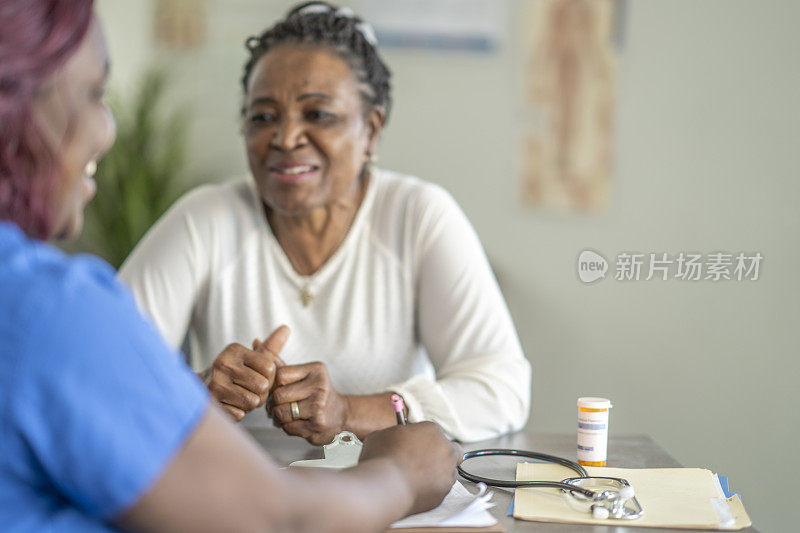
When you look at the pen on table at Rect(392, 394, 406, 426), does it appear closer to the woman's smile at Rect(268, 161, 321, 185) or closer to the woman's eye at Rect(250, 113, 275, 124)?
the woman's smile at Rect(268, 161, 321, 185)

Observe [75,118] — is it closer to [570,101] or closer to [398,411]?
[398,411]

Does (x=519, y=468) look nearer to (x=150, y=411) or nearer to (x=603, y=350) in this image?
(x=150, y=411)

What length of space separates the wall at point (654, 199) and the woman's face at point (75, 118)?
244cm

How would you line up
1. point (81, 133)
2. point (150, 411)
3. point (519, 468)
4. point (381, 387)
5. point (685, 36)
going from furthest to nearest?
point (685, 36)
point (381, 387)
point (519, 468)
point (81, 133)
point (150, 411)

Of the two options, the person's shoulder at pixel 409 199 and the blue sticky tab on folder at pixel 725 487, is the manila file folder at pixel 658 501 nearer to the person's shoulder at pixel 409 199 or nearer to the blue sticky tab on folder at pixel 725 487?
the blue sticky tab on folder at pixel 725 487

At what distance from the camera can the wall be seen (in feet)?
9.80

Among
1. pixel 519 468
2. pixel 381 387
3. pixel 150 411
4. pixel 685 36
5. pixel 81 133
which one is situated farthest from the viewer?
pixel 685 36

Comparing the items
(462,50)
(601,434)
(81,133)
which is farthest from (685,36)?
(81,133)

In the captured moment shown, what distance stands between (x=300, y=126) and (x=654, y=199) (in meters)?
1.74

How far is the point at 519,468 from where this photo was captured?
4.02 ft

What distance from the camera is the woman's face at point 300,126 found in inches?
70.4

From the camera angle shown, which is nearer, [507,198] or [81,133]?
[81,133]

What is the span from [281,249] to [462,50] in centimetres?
154

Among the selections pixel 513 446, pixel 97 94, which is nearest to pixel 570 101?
pixel 513 446
